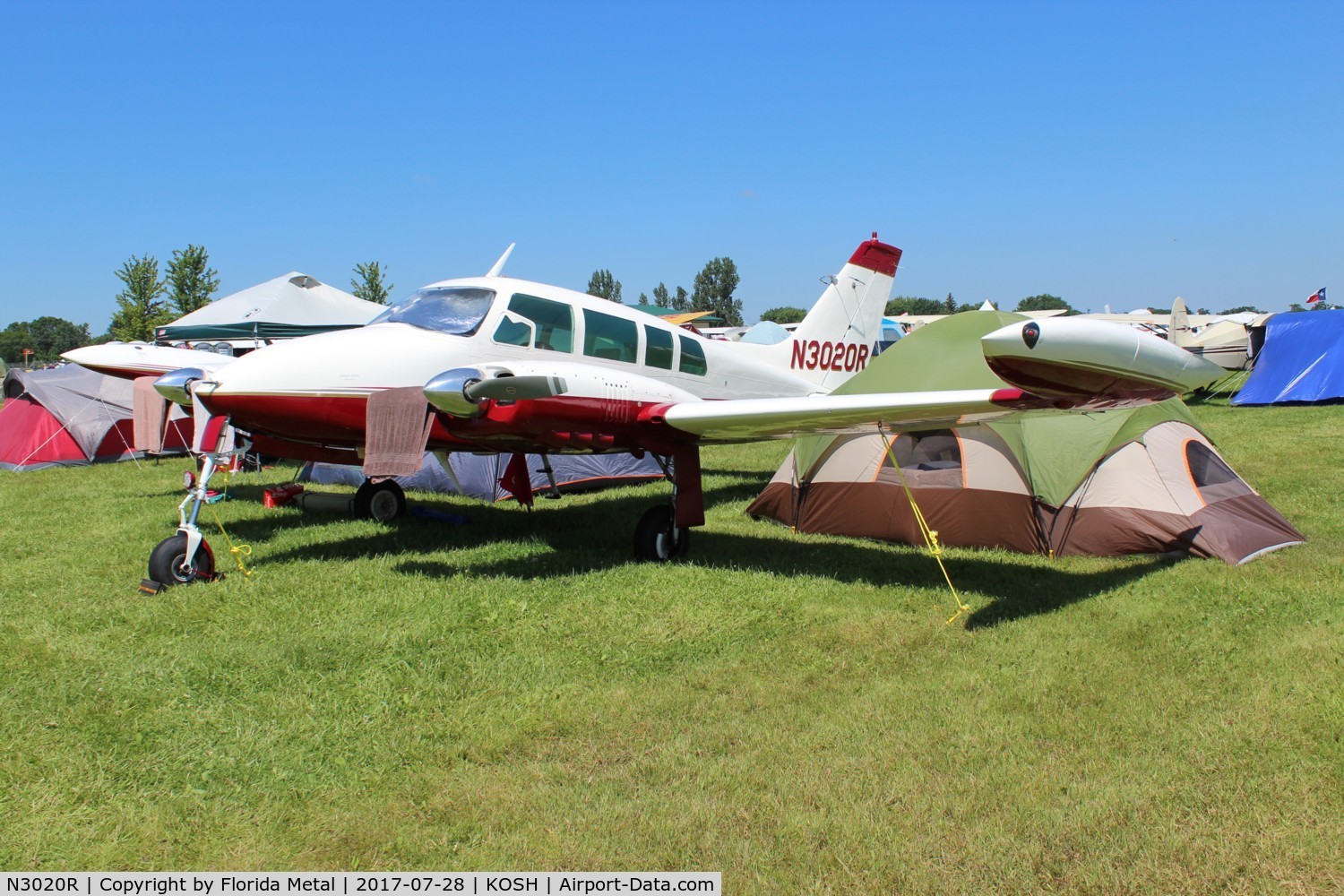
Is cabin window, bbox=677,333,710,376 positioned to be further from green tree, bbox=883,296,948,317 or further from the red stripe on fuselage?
green tree, bbox=883,296,948,317

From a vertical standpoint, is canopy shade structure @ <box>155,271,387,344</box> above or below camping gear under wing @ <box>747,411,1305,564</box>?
above

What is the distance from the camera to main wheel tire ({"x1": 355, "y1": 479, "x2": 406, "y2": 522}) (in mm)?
10297

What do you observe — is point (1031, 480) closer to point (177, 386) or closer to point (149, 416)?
point (177, 386)

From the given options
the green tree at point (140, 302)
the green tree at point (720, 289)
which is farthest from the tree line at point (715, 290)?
the green tree at point (140, 302)

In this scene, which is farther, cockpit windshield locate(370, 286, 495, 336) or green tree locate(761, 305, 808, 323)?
green tree locate(761, 305, 808, 323)

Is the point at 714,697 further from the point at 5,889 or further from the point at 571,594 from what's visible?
the point at 5,889

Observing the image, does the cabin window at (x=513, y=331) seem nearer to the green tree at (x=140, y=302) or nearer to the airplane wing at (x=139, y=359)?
the airplane wing at (x=139, y=359)

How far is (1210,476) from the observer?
791 centimetres

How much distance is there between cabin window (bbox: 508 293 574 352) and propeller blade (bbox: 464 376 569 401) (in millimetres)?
1266

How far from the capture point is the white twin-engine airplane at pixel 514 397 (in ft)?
22.6

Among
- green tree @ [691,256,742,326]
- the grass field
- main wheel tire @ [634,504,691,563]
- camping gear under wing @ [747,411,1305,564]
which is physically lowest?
the grass field

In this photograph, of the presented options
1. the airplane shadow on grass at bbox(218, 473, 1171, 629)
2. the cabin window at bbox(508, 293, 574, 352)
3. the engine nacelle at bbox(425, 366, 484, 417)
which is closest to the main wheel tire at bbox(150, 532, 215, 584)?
the airplane shadow on grass at bbox(218, 473, 1171, 629)

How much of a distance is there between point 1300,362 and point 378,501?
22609mm

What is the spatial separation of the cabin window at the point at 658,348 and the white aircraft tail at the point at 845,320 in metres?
3.37
